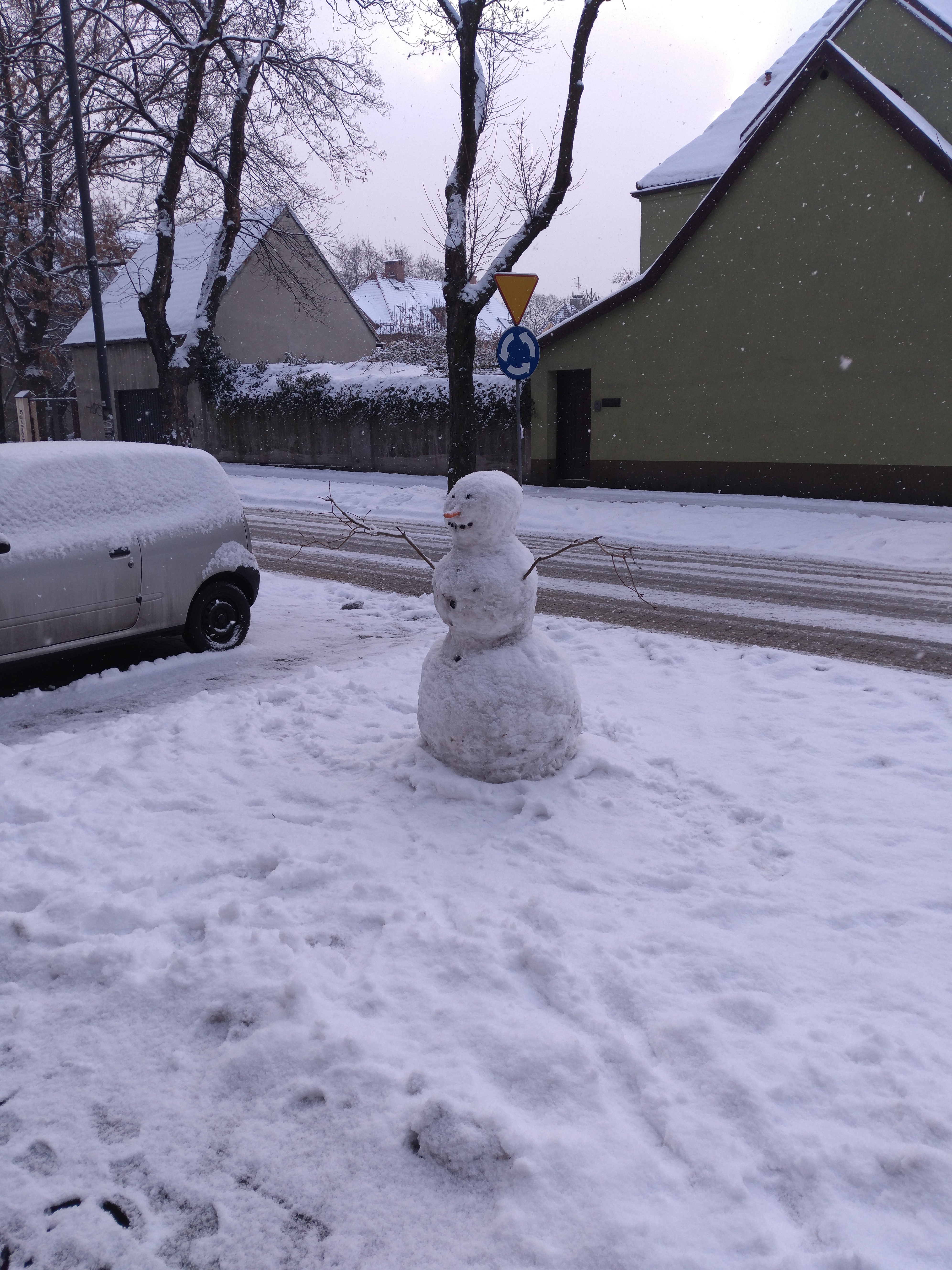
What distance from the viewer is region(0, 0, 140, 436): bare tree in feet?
63.8

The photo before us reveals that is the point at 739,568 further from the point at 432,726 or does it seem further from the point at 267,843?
the point at 267,843

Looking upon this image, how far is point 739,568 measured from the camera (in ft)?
36.9

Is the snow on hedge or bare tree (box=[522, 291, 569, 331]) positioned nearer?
the snow on hedge

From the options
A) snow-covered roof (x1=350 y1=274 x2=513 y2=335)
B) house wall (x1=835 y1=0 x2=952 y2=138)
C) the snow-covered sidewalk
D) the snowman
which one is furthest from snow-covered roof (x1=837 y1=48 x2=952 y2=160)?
snow-covered roof (x1=350 y1=274 x2=513 y2=335)

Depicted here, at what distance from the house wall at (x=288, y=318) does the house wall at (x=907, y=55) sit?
630 inches

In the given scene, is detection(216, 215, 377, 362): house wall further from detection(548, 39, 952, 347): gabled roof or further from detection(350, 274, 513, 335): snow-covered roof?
detection(350, 274, 513, 335): snow-covered roof

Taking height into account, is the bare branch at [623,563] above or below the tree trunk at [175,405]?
below

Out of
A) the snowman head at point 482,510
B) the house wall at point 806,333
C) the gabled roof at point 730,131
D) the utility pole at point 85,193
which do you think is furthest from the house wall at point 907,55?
the snowman head at point 482,510

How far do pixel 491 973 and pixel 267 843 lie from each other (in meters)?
1.35

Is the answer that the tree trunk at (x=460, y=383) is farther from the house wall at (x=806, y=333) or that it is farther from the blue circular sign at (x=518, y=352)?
the blue circular sign at (x=518, y=352)

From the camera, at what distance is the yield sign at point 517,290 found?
10695 millimetres

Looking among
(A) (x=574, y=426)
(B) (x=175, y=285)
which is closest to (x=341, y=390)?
(A) (x=574, y=426)

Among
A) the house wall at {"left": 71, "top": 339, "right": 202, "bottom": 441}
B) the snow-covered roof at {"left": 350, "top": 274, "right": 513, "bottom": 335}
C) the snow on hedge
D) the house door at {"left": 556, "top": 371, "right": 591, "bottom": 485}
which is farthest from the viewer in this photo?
the snow-covered roof at {"left": 350, "top": 274, "right": 513, "bottom": 335}

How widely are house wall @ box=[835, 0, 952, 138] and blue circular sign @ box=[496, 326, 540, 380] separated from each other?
12372 mm
